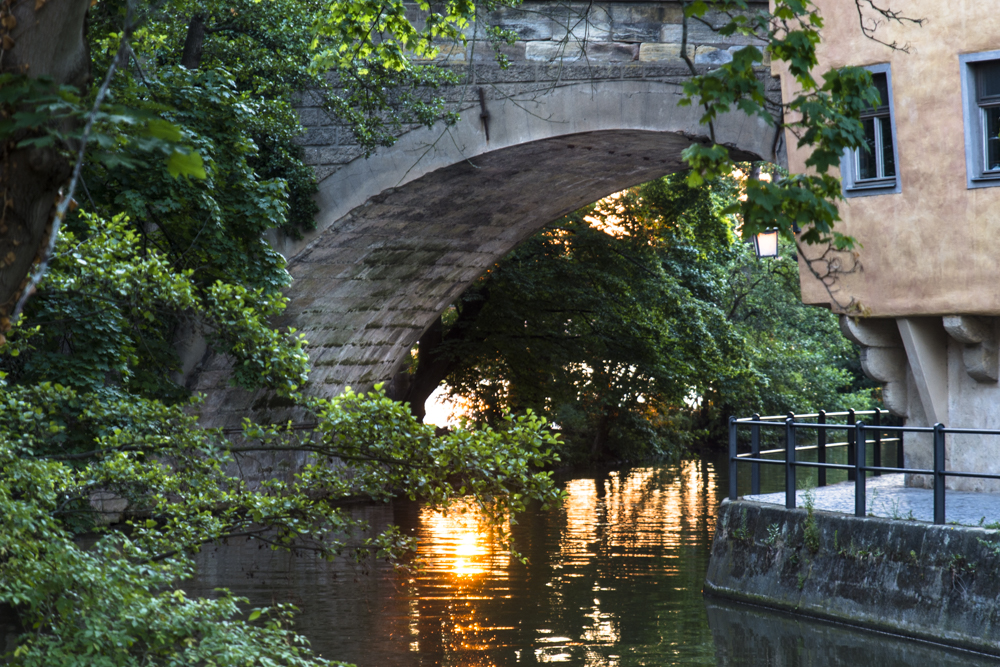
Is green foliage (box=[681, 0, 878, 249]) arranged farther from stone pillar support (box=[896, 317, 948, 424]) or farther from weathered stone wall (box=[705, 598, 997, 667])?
stone pillar support (box=[896, 317, 948, 424])

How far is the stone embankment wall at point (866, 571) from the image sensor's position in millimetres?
7902

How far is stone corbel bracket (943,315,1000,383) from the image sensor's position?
10211 mm

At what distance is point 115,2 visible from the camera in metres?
9.41

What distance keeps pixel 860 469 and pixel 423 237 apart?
28.2 feet

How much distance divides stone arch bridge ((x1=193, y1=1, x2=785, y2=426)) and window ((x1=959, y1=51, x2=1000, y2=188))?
206cm

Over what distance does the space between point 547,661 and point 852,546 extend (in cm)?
270

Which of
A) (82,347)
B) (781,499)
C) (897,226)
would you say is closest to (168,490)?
(82,347)

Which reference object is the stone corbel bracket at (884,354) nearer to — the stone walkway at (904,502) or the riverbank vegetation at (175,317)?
the stone walkway at (904,502)

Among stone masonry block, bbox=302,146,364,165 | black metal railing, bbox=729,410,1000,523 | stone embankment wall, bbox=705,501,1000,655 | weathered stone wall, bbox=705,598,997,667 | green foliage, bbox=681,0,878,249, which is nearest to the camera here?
green foliage, bbox=681,0,878,249

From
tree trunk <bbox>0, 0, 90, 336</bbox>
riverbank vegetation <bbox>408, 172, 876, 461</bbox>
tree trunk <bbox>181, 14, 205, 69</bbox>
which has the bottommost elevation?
tree trunk <bbox>0, 0, 90, 336</bbox>

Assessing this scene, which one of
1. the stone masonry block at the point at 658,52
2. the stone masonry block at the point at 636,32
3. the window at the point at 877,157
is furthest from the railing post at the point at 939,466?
the stone masonry block at the point at 636,32

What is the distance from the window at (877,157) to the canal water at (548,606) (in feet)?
13.3

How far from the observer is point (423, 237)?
16.0m

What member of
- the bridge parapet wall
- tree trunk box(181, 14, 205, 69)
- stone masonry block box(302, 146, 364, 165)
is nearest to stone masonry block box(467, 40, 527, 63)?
the bridge parapet wall
